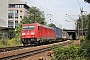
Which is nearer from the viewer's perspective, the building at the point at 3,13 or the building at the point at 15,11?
the building at the point at 3,13

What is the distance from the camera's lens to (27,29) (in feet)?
105

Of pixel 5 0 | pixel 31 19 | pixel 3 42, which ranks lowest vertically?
pixel 3 42

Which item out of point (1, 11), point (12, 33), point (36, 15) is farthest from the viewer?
point (36, 15)

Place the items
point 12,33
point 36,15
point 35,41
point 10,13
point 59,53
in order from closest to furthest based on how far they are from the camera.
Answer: point 59,53
point 35,41
point 12,33
point 36,15
point 10,13

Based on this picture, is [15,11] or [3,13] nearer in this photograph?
[3,13]

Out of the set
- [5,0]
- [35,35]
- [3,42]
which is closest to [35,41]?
[35,35]

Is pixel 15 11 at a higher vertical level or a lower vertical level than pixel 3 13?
higher

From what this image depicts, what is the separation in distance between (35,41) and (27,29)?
2209 millimetres

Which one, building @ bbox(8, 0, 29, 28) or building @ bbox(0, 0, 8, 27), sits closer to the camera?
building @ bbox(0, 0, 8, 27)

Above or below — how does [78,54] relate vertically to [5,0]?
below

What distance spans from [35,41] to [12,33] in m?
41.2

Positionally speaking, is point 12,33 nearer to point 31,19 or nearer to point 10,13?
point 31,19

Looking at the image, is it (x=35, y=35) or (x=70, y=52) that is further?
(x=35, y=35)

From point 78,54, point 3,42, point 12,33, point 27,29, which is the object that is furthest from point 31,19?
point 78,54
